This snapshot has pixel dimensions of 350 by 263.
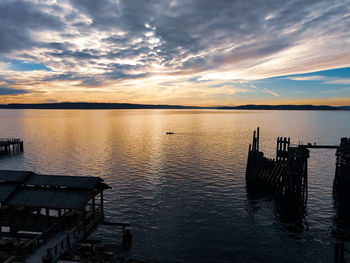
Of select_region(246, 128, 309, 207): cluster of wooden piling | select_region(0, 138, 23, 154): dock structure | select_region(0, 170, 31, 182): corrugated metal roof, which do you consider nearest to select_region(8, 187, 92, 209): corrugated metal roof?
select_region(0, 170, 31, 182): corrugated metal roof

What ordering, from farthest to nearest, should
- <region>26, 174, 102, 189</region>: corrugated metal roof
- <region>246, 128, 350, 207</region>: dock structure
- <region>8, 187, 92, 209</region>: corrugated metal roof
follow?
<region>246, 128, 350, 207</region>: dock structure → <region>26, 174, 102, 189</region>: corrugated metal roof → <region>8, 187, 92, 209</region>: corrugated metal roof

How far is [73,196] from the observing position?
21.2 metres

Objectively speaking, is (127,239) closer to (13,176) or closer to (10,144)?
(13,176)

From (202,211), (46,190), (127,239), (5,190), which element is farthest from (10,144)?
(202,211)

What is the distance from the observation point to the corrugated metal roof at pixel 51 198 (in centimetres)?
2041

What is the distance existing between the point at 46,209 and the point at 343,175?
38770mm

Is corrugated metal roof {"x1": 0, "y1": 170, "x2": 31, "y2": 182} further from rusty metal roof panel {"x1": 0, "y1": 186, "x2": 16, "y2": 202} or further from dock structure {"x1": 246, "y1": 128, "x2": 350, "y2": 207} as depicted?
dock structure {"x1": 246, "y1": 128, "x2": 350, "y2": 207}

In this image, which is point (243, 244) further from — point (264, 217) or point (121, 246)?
point (121, 246)

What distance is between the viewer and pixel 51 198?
69.2 feet

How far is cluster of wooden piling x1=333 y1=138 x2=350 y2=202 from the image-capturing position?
3597 centimetres

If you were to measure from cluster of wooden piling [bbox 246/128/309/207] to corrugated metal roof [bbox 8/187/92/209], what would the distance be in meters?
28.9

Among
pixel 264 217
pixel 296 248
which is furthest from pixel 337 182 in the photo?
pixel 296 248

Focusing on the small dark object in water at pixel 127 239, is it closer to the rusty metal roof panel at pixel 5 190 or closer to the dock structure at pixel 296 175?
the rusty metal roof panel at pixel 5 190

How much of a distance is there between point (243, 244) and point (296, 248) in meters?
4.99
